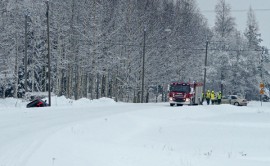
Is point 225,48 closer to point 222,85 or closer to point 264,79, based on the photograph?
point 222,85

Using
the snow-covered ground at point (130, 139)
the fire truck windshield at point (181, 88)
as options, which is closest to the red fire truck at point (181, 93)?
the fire truck windshield at point (181, 88)

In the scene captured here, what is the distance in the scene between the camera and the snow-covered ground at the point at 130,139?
12320 millimetres

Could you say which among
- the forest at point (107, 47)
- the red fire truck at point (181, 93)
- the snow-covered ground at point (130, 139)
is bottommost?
the snow-covered ground at point (130, 139)

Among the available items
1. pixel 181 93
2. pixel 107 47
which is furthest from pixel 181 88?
pixel 107 47

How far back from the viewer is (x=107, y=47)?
51.5 meters

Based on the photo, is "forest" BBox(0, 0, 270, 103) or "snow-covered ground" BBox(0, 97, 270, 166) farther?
"forest" BBox(0, 0, 270, 103)

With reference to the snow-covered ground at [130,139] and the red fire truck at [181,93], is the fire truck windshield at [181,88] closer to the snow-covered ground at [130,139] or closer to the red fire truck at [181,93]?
the red fire truck at [181,93]

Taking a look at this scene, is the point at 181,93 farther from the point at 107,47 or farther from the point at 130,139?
the point at 130,139

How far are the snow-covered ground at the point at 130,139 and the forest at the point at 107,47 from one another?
36.6 feet

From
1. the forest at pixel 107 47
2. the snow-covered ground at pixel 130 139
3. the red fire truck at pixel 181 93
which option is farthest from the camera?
the forest at pixel 107 47

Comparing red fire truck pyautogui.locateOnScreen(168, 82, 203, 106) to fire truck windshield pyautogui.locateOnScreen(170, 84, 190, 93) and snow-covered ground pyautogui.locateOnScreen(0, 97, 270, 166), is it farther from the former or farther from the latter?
snow-covered ground pyautogui.locateOnScreen(0, 97, 270, 166)

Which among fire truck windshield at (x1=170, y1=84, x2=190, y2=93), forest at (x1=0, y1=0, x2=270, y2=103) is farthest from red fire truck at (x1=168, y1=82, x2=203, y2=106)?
forest at (x1=0, y1=0, x2=270, y2=103)

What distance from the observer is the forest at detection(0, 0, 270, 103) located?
4816cm

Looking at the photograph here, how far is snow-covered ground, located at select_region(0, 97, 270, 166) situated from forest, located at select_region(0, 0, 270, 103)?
36.6 feet
